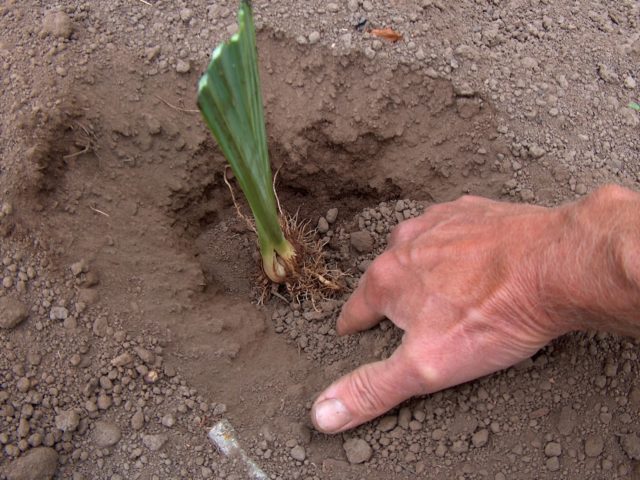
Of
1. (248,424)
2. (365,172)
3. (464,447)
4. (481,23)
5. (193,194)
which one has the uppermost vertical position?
(481,23)

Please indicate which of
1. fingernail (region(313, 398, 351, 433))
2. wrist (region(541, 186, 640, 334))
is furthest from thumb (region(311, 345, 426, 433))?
wrist (region(541, 186, 640, 334))

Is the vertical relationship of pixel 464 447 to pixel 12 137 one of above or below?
below

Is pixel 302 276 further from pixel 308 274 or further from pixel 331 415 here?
pixel 331 415

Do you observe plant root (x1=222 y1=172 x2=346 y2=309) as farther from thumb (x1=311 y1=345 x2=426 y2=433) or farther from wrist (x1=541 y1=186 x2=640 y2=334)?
wrist (x1=541 y1=186 x2=640 y2=334)

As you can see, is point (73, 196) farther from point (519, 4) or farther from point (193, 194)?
point (519, 4)

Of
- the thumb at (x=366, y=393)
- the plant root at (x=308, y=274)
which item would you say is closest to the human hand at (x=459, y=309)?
the thumb at (x=366, y=393)

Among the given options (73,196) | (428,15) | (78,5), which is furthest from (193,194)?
(428,15)
